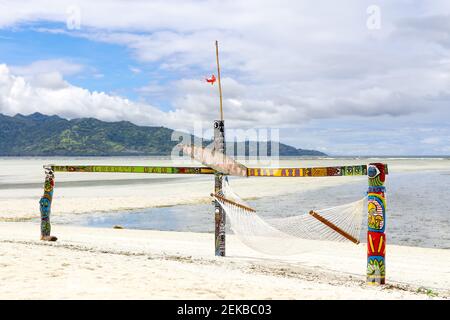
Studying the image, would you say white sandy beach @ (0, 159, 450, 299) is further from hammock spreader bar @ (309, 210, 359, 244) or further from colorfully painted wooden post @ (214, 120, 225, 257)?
hammock spreader bar @ (309, 210, 359, 244)

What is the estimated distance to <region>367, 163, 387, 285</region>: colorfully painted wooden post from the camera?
832 centimetres

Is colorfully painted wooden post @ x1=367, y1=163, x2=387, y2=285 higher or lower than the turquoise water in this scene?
higher

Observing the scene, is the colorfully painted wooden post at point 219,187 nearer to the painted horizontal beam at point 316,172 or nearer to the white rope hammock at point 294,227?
the white rope hammock at point 294,227

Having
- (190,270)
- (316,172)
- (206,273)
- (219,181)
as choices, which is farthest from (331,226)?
(219,181)

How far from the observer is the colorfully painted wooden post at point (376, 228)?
27.3ft

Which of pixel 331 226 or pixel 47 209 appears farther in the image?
pixel 47 209

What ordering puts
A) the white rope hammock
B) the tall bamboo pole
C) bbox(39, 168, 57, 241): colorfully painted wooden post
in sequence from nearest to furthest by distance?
the white rope hammock < the tall bamboo pole < bbox(39, 168, 57, 241): colorfully painted wooden post

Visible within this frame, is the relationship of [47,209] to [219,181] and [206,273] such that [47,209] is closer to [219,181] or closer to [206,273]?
[219,181]

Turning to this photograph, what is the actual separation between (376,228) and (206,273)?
3.04 metres

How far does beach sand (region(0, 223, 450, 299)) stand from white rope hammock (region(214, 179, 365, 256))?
0.52 metres

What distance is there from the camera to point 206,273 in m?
8.17

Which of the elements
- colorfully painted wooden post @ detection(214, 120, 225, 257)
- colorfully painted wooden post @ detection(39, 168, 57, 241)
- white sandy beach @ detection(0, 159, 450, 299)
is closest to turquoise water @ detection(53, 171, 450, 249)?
white sandy beach @ detection(0, 159, 450, 299)

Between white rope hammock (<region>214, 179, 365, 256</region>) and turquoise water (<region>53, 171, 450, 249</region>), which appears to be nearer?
white rope hammock (<region>214, 179, 365, 256</region>)
